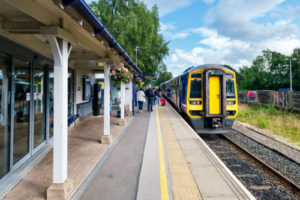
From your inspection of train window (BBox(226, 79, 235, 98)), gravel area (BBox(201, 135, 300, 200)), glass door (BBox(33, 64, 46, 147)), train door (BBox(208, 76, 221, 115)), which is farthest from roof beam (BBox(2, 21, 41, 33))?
train window (BBox(226, 79, 235, 98))

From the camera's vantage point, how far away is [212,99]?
7.60m

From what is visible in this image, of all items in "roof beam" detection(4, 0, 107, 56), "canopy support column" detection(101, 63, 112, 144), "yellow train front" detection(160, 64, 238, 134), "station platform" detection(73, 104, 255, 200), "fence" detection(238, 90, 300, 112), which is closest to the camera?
"roof beam" detection(4, 0, 107, 56)

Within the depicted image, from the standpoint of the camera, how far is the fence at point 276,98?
1543cm

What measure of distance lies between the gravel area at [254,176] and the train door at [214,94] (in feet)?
4.79

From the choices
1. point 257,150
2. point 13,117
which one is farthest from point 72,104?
point 257,150

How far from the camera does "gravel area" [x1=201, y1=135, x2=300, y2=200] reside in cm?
397

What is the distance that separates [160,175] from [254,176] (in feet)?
8.44

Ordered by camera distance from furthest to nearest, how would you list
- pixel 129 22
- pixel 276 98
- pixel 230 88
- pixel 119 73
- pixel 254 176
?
1. pixel 129 22
2. pixel 276 98
3. pixel 230 88
4. pixel 119 73
5. pixel 254 176

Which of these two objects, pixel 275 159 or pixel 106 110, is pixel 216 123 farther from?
pixel 106 110

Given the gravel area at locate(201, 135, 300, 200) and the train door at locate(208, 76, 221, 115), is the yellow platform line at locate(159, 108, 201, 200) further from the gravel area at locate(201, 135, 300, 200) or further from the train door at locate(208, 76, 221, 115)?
the train door at locate(208, 76, 221, 115)

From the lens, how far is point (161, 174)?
3.81m

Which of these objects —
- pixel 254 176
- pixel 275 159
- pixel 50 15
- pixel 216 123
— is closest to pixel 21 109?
pixel 50 15

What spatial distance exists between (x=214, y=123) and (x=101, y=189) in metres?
5.49

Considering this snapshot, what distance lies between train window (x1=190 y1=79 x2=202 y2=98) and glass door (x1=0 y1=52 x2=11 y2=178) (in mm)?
6178
